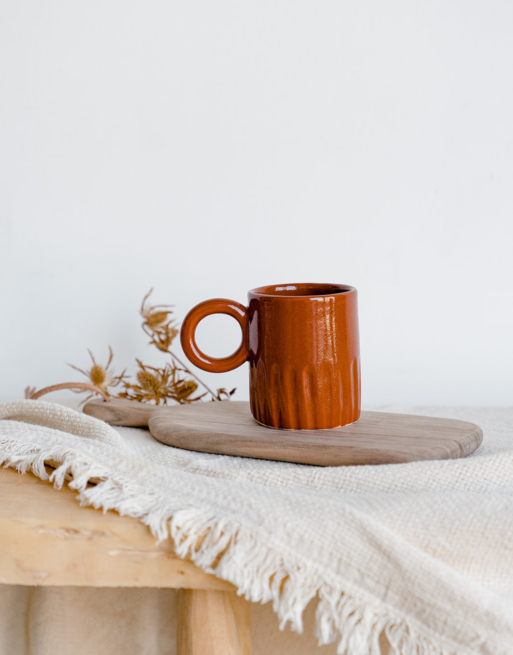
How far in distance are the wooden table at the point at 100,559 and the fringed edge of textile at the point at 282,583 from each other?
0.02 m

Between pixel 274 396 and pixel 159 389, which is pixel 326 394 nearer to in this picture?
pixel 274 396

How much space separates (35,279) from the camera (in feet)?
2.86

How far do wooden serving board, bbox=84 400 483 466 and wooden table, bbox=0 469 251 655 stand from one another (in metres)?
0.13

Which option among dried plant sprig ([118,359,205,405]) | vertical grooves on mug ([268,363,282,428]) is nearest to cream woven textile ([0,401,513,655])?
vertical grooves on mug ([268,363,282,428])

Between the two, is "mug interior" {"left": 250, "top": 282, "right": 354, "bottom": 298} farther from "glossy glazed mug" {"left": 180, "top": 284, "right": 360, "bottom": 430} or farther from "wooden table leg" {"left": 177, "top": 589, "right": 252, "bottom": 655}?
"wooden table leg" {"left": 177, "top": 589, "right": 252, "bottom": 655}

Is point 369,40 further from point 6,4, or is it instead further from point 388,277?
point 6,4

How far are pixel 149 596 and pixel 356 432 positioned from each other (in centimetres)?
29

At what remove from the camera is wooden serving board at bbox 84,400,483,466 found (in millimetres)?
502

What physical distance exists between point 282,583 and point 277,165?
22.9 inches

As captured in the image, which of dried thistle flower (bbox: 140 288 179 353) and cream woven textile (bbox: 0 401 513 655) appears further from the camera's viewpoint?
dried thistle flower (bbox: 140 288 179 353)

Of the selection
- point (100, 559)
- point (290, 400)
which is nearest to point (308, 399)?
point (290, 400)

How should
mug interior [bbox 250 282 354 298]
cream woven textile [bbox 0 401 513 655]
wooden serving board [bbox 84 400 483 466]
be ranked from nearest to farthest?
cream woven textile [bbox 0 401 513 655]
wooden serving board [bbox 84 400 483 466]
mug interior [bbox 250 282 354 298]

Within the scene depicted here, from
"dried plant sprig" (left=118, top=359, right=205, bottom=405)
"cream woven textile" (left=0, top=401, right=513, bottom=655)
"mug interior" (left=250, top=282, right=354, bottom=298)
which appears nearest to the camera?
"cream woven textile" (left=0, top=401, right=513, bottom=655)

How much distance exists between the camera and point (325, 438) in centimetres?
53
